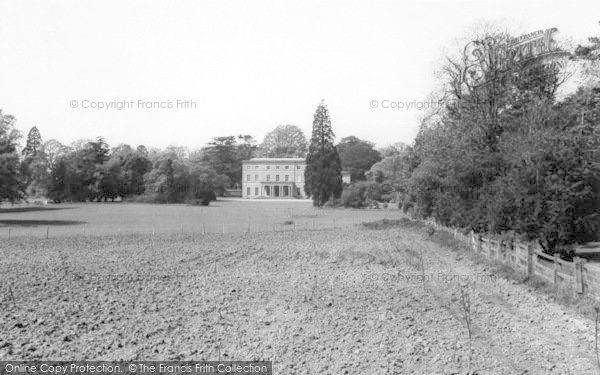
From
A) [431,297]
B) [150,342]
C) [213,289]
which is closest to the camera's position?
[150,342]

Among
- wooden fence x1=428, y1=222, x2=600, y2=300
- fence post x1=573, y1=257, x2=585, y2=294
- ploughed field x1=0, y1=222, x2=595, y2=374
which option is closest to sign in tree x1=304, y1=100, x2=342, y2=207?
wooden fence x1=428, y1=222, x2=600, y2=300

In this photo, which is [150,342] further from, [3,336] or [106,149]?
[106,149]

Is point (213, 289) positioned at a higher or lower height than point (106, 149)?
lower

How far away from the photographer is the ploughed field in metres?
9.20

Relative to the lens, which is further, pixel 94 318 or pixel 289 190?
pixel 289 190

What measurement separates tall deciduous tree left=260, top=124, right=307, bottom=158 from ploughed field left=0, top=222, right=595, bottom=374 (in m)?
114

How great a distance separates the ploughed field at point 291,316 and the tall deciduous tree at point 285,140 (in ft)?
374

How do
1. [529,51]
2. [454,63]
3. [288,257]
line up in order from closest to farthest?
[288,257] → [529,51] → [454,63]

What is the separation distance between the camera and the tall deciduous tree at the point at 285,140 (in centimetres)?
13562

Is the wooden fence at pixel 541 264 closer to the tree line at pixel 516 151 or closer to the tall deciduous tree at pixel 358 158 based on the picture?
the tree line at pixel 516 151

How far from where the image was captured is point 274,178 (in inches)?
4281

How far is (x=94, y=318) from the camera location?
1172 centimetres

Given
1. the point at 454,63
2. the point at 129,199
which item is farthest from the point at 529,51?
the point at 129,199

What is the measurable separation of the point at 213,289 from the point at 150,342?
533 cm
